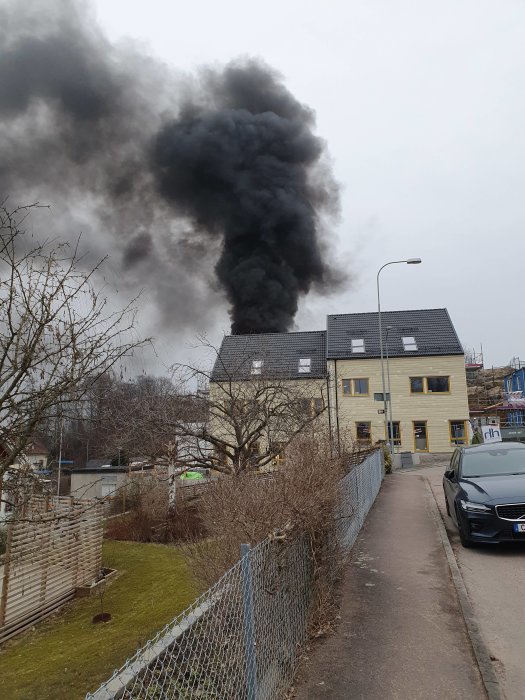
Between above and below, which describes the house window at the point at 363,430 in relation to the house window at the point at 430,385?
below

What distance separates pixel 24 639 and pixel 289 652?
7506 mm

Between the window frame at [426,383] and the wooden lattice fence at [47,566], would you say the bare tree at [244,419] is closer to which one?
the wooden lattice fence at [47,566]

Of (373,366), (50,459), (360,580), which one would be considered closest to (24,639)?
(50,459)

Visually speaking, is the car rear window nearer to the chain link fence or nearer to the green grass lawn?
the green grass lawn

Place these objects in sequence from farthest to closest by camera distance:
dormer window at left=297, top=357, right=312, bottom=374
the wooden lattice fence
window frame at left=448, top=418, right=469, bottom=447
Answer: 1. dormer window at left=297, top=357, right=312, bottom=374
2. window frame at left=448, top=418, right=469, bottom=447
3. the wooden lattice fence

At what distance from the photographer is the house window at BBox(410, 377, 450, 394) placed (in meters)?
31.9

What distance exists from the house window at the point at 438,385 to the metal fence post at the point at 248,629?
1225 inches

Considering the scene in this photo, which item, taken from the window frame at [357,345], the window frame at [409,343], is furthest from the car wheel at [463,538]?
the window frame at [409,343]

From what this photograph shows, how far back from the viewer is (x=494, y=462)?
841cm

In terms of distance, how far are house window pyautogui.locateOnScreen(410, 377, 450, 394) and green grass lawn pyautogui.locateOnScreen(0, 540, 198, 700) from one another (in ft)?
75.9

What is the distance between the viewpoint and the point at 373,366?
108ft

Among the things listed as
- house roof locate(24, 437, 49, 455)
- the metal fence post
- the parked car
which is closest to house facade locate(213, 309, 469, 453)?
the parked car

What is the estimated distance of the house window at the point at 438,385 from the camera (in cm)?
3184

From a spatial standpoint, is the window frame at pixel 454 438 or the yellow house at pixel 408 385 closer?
the window frame at pixel 454 438
